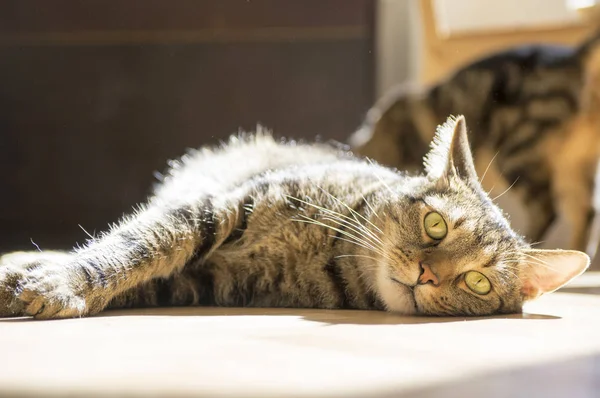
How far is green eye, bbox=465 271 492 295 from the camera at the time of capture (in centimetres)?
139

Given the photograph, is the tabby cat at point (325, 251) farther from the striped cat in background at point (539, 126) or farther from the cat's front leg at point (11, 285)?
the striped cat in background at point (539, 126)

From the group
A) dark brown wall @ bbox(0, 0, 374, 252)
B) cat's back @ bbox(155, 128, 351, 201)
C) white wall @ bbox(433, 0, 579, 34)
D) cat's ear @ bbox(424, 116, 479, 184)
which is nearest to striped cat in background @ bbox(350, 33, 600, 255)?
white wall @ bbox(433, 0, 579, 34)

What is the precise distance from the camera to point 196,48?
281cm

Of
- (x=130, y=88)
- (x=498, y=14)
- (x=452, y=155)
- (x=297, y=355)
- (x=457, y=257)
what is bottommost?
(x=297, y=355)

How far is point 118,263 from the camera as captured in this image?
1.34 meters

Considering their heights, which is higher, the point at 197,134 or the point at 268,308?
the point at 197,134

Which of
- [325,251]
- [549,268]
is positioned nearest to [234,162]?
[325,251]

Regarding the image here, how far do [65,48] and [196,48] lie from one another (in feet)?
1.68

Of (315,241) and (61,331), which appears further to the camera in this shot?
(315,241)

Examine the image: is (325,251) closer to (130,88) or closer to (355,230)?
(355,230)

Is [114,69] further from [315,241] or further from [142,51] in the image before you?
[315,241]

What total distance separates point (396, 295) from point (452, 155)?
0.34 m

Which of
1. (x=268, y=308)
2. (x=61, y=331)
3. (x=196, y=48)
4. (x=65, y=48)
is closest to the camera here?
(x=61, y=331)

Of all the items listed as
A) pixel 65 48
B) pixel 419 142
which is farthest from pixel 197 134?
pixel 419 142
